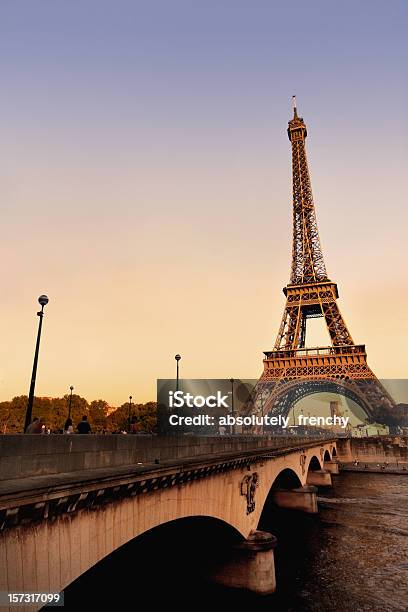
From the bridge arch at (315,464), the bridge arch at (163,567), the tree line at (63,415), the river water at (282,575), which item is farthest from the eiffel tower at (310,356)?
the bridge arch at (163,567)

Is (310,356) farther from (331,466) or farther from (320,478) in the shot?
(320,478)

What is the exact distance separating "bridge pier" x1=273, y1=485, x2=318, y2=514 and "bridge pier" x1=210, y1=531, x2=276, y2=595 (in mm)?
21356

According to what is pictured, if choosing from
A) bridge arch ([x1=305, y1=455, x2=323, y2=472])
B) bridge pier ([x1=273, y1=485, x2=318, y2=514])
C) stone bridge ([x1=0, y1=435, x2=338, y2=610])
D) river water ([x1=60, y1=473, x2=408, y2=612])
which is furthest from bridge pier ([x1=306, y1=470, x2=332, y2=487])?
stone bridge ([x1=0, y1=435, x2=338, y2=610])

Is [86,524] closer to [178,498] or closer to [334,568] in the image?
[178,498]

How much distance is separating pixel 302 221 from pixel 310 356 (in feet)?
130

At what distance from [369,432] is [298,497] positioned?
332 feet

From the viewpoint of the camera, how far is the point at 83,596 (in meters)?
21.5

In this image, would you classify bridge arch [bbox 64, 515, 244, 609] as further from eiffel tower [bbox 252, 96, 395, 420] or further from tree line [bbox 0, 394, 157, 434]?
eiffel tower [bbox 252, 96, 395, 420]

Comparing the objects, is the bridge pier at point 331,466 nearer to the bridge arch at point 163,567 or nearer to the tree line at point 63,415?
the tree line at point 63,415

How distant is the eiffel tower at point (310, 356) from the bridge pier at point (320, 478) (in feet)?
68.5

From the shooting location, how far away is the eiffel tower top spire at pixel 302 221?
104 m

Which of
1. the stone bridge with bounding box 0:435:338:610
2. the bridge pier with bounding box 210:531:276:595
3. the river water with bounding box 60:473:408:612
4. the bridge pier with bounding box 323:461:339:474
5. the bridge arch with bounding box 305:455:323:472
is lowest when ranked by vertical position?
the river water with bounding box 60:473:408:612

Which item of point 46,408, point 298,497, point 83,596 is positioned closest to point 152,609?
point 83,596

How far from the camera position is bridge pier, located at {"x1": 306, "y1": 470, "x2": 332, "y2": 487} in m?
59.7
